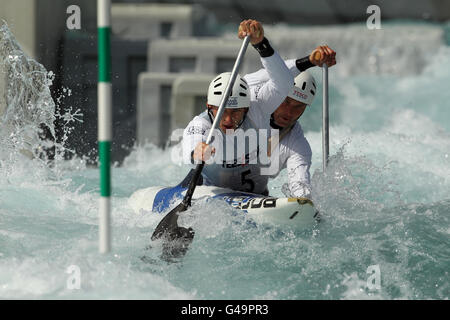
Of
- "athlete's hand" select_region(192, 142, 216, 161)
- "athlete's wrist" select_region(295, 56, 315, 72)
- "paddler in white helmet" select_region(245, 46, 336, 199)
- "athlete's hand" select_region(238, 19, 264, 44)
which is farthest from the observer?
"athlete's wrist" select_region(295, 56, 315, 72)

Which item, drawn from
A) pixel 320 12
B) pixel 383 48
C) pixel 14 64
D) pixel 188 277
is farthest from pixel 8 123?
pixel 320 12

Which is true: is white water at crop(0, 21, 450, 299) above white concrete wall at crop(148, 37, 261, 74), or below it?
below

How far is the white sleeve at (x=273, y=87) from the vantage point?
5723mm

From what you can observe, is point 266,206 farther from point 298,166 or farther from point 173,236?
point 298,166

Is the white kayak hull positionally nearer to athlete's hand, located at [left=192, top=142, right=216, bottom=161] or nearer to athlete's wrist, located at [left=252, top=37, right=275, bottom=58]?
athlete's hand, located at [left=192, top=142, right=216, bottom=161]

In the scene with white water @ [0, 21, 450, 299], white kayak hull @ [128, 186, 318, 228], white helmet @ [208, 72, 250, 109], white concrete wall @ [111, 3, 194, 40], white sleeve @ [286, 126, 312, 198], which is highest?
white concrete wall @ [111, 3, 194, 40]

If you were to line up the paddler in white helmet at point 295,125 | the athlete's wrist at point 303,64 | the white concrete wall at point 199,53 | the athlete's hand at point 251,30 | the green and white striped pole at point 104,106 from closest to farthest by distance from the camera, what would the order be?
the green and white striped pole at point 104,106
the athlete's hand at point 251,30
the paddler in white helmet at point 295,125
the athlete's wrist at point 303,64
the white concrete wall at point 199,53

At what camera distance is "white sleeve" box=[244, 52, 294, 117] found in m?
5.72

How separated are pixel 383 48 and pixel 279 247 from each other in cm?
1163

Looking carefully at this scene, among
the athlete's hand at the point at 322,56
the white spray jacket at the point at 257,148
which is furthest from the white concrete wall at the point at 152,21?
the athlete's hand at the point at 322,56

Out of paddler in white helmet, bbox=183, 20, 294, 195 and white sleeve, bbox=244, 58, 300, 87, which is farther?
white sleeve, bbox=244, 58, 300, 87

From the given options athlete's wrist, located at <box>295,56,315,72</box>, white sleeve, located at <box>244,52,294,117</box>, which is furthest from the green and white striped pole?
athlete's wrist, located at <box>295,56,315,72</box>

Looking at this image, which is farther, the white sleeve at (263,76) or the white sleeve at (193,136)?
the white sleeve at (263,76)

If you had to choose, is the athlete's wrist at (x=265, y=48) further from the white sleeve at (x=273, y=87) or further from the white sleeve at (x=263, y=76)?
the white sleeve at (x=263, y=76)
